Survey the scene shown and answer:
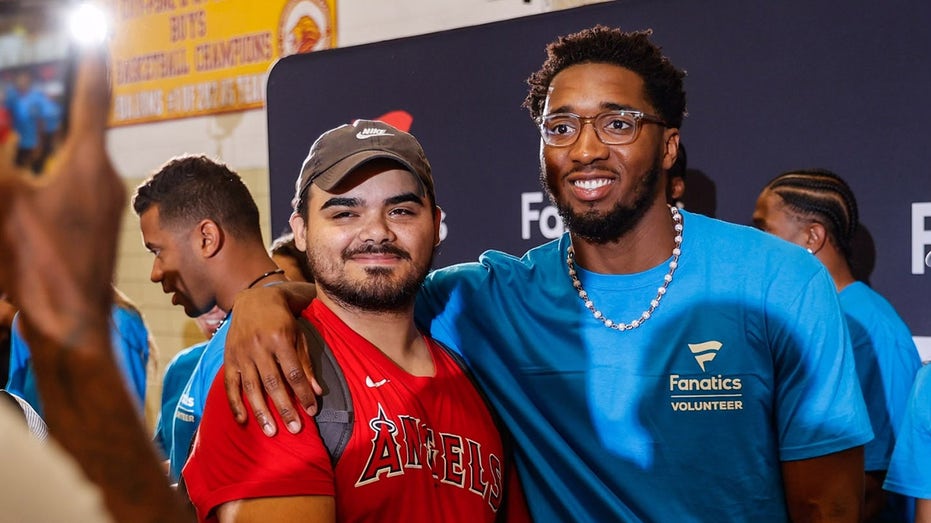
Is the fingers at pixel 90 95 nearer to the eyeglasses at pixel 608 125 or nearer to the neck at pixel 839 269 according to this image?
the eyeglasses at pixel 608 125

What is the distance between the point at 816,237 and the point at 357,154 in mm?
1584

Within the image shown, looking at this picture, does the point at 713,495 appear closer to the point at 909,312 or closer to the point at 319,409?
the point at 319,409

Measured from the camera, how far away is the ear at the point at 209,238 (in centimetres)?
254

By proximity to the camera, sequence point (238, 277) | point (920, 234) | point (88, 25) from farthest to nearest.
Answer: point (238, 277)
point (920, 234)
point (88, 25)

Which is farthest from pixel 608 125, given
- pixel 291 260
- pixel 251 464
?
pixel 291 260

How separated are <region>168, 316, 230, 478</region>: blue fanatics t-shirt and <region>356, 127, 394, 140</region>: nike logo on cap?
544 millimetres

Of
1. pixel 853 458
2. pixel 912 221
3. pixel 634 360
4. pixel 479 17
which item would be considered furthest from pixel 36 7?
pixel 479 17

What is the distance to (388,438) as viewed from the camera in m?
1.48

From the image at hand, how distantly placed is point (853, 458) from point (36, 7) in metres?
1.69

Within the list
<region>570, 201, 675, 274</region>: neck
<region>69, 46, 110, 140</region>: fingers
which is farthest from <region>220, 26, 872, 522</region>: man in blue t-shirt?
<region>69, 46, 110, 140</region>: fingers

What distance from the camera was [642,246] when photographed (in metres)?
1.84

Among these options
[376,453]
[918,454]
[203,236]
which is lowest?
[918,454]

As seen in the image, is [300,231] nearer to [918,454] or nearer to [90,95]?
[918,454]

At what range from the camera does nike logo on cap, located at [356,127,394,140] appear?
1.72 m
